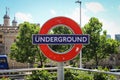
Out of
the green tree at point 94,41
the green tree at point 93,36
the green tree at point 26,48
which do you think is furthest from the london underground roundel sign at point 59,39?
the green tree at point 26,48

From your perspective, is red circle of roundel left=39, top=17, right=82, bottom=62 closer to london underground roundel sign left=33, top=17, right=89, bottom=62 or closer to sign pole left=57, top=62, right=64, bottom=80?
london underground roundel sign left=33, top=17, right=89, bottom=62

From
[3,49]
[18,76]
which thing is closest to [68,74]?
[18,76]

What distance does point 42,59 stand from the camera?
53031mm

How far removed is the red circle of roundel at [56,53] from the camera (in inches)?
287

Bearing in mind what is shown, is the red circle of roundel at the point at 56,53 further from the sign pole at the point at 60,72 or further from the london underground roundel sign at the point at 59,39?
the sign pole at the point at 60,72

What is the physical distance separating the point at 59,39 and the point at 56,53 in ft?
1.22

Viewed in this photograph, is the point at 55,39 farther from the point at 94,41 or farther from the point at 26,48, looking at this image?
the point at 26,48

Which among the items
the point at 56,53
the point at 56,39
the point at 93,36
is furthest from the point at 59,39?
the point at 93,36

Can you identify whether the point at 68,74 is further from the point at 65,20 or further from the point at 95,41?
the point at 95,41

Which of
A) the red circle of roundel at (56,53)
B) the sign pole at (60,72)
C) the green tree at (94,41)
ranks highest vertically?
the green tree at (94,41)

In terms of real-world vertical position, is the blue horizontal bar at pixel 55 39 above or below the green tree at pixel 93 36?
below

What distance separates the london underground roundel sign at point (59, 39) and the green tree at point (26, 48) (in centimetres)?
4459

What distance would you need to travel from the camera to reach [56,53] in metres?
7.31

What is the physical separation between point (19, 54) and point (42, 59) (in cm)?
369
